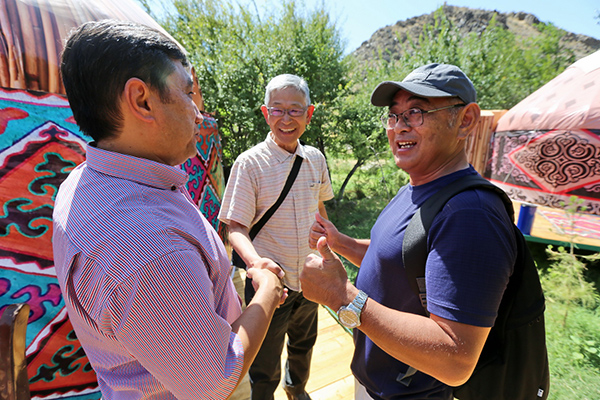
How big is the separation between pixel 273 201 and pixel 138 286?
1419 mm

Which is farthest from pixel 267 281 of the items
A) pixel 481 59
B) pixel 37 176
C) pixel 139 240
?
pixel 481 59

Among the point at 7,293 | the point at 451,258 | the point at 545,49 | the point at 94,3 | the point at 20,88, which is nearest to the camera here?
the point at 451,258

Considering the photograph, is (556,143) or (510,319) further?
(556,143)

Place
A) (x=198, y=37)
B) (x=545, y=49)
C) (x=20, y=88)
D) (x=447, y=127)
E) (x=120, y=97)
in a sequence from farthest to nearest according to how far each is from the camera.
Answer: (x=545, y=49)
(x=198, y=37)
(x=20, y=88)
(x=447, y=127)
(x=120, y=97)

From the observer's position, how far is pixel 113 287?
79cm

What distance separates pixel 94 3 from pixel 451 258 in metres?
2.91

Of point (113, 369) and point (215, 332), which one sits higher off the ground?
point (215, 332)

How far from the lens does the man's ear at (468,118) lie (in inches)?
53.9

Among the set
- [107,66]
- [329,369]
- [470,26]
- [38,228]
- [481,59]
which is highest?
[470,26]

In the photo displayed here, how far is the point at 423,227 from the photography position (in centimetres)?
119

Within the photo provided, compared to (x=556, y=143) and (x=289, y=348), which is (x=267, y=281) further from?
(x=556, y=143)

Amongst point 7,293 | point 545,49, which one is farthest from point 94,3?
point 545,49

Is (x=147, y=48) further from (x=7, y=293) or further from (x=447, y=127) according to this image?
(x=7, y=293)

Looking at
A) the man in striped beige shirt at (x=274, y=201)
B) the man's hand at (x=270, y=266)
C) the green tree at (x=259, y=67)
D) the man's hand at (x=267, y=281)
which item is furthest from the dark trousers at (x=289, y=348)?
the green tree at (x=259, y=67)
